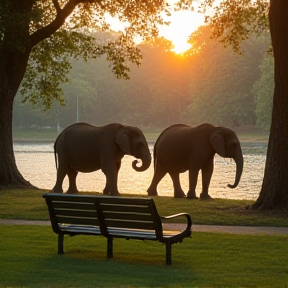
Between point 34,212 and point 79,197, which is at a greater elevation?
point 79,197

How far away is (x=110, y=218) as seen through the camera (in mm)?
11438

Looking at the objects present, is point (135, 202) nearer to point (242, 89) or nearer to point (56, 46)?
point (56, 46)

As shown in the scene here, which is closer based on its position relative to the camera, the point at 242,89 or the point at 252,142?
the point at 252,142

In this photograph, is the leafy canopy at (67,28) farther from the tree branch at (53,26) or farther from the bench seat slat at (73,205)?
the bench seat slat at (73,205)

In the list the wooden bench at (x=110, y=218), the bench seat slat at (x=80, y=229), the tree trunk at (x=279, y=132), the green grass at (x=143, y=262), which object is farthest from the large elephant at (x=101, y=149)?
the wooden bench at (x=110, y=218)

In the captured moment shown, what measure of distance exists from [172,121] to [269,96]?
3612 centimetres

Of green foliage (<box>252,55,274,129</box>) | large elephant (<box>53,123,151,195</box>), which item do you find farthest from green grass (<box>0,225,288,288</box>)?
green foliage (<box>252,55,274,129</box>)

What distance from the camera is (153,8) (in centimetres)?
2667

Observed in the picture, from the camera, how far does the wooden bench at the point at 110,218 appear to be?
11078 millimetres

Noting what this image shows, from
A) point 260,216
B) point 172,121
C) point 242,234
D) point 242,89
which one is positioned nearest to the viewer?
point 242,234

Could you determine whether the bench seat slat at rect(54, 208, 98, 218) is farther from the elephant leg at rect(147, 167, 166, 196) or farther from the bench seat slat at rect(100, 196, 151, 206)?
the elephant leg at rect(147, 167, 166, 196)

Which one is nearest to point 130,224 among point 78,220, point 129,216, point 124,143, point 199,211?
point 129,216

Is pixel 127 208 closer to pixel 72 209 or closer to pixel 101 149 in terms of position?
pixel 72 209

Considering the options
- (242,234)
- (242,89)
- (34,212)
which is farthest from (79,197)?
(242,89)
